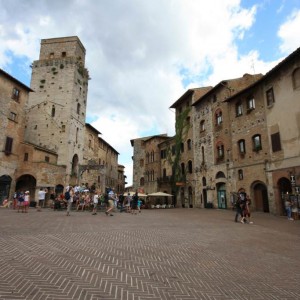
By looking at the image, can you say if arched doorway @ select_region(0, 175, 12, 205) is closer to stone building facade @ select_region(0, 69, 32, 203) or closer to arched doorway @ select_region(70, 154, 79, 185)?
stone building facade @ select_region(0, 69, 32, 203)

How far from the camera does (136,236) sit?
362 inches

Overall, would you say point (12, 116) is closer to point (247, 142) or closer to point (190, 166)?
point (190, 166)

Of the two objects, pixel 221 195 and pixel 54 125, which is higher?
pixel 54 125

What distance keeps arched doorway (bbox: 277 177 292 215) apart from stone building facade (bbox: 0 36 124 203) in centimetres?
2246

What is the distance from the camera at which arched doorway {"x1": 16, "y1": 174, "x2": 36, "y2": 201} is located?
97.3ft

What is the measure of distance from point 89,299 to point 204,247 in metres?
4.72

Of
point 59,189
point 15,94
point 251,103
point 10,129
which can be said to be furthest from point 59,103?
point 251,103

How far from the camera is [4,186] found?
89.7 feet

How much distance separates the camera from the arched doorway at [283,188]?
757 inches

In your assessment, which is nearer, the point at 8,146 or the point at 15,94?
the point at 8,146

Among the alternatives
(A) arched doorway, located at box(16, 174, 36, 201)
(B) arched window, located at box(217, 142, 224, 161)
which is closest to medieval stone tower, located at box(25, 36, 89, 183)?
(A) arched doorway, located at box(16, 174, 36, 201)

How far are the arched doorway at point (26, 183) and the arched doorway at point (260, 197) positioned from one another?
24755 millimetres

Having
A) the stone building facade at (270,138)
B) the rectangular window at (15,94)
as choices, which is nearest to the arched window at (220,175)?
the stone building facade at (270,138)

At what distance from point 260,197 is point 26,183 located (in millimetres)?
26434
